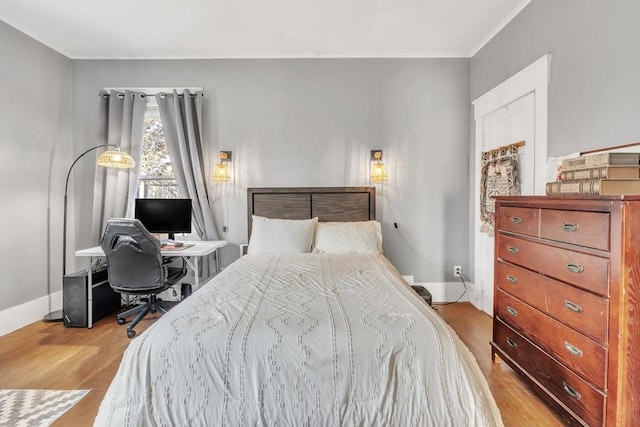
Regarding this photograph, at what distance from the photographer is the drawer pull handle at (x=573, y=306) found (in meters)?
1.44

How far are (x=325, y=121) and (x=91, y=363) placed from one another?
3027 millimetres

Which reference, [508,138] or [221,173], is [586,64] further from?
[221,173]

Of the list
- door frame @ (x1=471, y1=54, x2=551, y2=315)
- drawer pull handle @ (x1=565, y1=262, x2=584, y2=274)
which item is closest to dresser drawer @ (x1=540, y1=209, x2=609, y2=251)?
drawer pull handle @ (x1=565, y1=262, x2=584, y2=274)

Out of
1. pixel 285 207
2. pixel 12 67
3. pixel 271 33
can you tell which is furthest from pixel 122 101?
pixel 285 207

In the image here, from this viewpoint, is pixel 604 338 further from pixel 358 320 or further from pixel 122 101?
pixel 122 101

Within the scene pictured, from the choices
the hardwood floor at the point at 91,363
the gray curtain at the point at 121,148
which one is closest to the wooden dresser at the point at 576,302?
the hardwood floor at the point at 91,363

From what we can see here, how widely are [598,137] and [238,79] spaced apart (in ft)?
10.6

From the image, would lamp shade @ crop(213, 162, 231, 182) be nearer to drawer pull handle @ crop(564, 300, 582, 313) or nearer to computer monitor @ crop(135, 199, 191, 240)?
computer monitor @ crop(135, 199, 191, 240)

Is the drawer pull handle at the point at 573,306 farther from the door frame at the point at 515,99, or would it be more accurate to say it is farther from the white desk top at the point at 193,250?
the white desk top at the point at 193,250

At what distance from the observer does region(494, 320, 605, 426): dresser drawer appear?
1.38 m

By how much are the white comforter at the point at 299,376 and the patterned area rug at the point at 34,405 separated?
0.87m

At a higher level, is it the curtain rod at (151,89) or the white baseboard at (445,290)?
the curtain rod at (151,89)

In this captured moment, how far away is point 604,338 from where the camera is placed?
1.32 metres

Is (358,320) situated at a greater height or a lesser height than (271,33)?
lesser
